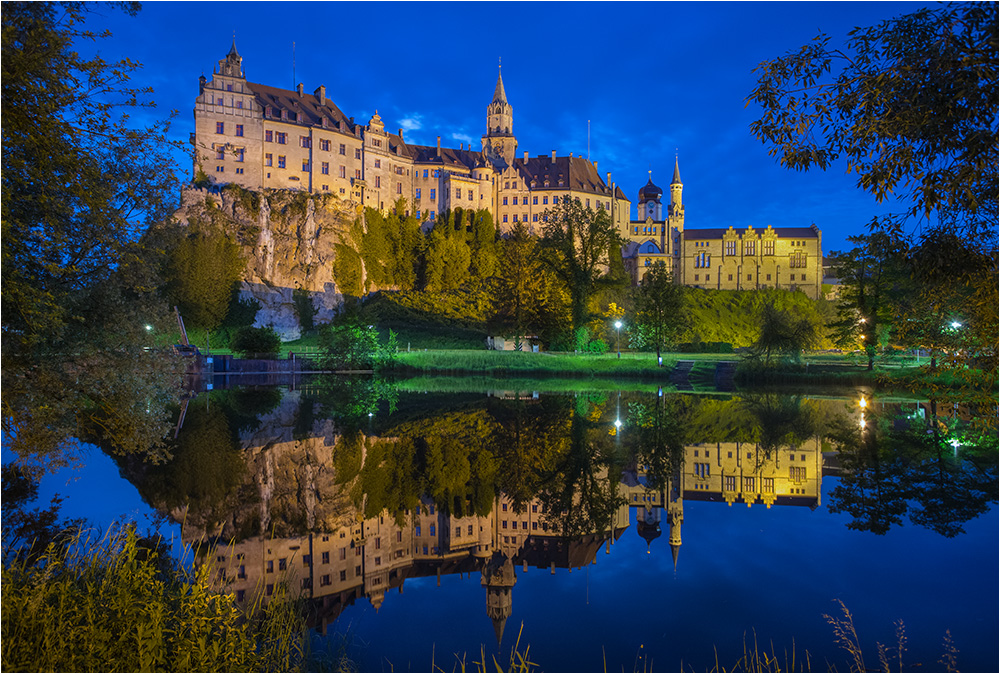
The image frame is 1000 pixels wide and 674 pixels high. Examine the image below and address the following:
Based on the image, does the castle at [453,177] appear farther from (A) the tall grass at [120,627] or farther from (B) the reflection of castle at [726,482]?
(A) the tall grass at [120,627]

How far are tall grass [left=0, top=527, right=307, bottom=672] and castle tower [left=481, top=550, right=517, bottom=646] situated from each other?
2.65 m

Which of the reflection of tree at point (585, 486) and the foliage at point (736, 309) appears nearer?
the reflection of tree at point (585, 486)

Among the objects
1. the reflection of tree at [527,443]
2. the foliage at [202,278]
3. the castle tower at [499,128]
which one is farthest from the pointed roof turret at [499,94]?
the reflection of tree at [527,443]

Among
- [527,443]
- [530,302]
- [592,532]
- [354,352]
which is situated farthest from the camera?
[530,302]

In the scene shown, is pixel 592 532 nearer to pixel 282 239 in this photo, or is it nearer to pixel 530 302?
pixel 530 302

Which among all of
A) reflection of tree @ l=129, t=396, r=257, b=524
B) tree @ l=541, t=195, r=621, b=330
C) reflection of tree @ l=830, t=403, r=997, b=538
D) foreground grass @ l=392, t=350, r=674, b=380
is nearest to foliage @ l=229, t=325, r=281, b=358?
foreground grass @ l=392, t=350, r=674, b=380

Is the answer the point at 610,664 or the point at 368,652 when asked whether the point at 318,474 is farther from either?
the point at 610,664

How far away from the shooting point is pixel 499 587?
31.5 feet

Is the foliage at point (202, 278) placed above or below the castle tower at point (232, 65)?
below

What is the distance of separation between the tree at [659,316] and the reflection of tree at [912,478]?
93.0ft

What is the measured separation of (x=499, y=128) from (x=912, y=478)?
3884 inches

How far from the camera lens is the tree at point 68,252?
321 inches

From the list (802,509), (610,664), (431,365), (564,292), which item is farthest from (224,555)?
(564,292)

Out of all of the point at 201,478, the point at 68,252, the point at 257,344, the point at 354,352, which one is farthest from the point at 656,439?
the point at 257,344
